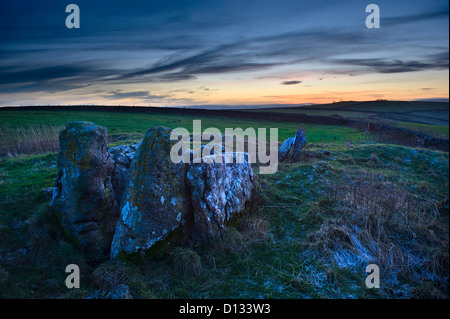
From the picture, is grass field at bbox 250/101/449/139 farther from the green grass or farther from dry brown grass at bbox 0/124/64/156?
dry brown grass at bbox 0/124/64/156

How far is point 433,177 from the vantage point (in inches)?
465

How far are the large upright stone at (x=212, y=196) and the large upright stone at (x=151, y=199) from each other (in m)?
0.31

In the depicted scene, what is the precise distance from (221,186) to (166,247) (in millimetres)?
1917

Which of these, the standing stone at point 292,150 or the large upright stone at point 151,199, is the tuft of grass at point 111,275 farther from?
the standing stone at point 292,150

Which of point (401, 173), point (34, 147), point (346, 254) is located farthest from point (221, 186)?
point (34, 147)

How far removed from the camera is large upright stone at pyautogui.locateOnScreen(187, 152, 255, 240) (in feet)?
18.8

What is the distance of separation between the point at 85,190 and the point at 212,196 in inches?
116

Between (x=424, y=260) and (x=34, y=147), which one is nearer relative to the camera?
(x=424, y=260)

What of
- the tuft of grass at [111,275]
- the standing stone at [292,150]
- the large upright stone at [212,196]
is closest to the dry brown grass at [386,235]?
the large upright stone at [212,196]

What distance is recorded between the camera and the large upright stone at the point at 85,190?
5633 millimetres

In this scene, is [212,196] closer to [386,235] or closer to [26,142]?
[386,235]

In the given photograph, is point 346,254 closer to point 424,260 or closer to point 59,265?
point 424,260

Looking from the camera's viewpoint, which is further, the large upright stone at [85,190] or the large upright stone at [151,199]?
the large upright stone at [85,190]
